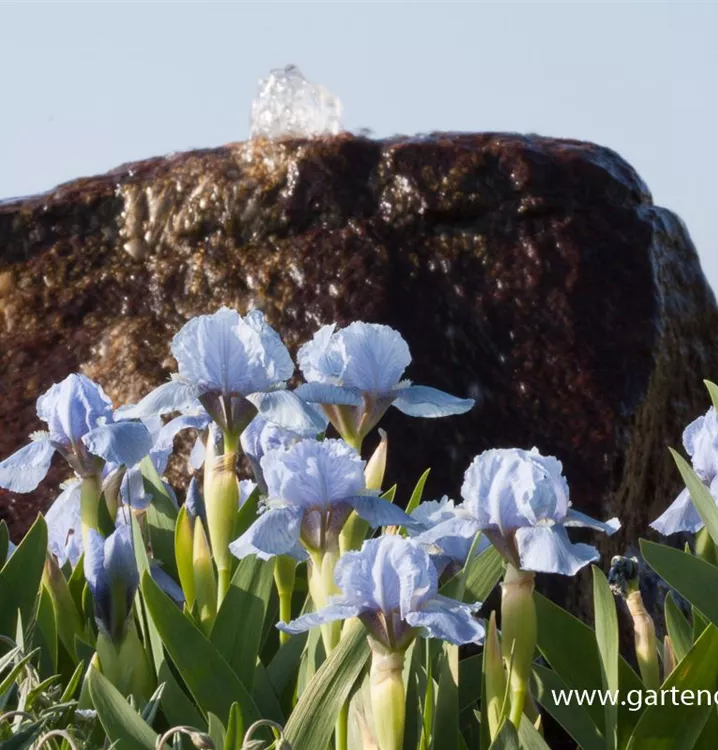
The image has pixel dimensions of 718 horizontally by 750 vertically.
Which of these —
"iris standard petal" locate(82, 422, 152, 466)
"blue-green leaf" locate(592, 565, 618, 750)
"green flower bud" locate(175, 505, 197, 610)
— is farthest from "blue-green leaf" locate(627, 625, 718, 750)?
"iris standard petal" locate(82, 422, 152, 466)

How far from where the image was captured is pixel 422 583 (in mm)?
1548

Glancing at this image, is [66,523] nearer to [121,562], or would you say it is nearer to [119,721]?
[121,562]

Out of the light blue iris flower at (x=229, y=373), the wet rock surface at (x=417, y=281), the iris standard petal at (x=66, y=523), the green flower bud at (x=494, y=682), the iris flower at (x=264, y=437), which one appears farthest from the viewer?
the wet rock surface at (x=417, y=281)

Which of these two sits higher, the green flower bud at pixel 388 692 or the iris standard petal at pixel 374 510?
the iris standard petal at pixel 374 510

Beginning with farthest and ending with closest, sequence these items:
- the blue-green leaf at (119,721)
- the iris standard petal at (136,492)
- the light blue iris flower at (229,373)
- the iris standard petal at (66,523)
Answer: the iris standard petal at (136,492) < the iris standard petal at (66,523) < the light blue iris flower at (229,373) < the blue-green leaf at (119,721)

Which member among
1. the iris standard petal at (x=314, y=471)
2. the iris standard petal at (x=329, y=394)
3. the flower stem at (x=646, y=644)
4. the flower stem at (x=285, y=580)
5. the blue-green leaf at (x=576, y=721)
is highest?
the iris standard petal at (x=329, y=394)

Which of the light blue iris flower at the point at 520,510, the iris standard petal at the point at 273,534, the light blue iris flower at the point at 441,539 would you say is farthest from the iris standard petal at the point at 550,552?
the iris standard petal at the point at 273,534

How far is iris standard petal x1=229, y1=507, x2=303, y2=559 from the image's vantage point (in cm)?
167

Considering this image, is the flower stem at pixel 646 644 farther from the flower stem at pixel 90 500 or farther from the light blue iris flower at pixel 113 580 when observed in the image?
the flower stem at pixel 90 500

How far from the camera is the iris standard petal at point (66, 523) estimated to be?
2.34 meters

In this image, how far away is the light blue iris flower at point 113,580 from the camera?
1.94 meters

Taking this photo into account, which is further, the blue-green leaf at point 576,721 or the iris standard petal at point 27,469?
the iris standard petal at point 27,469

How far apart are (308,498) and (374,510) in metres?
0.10

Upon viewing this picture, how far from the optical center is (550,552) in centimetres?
162
